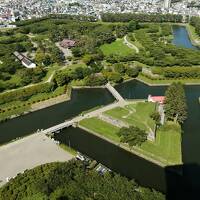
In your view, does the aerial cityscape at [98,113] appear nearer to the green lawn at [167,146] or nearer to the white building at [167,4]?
the green lawn at [167,146]

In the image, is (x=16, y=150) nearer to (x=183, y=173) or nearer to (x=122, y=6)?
(x=183, y=173)

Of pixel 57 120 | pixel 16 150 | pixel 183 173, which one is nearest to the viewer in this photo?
pixel 183 173

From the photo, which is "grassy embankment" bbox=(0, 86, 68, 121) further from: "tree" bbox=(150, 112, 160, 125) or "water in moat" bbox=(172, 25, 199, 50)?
"water in moat" bbox=(172, 25, 199, 50)

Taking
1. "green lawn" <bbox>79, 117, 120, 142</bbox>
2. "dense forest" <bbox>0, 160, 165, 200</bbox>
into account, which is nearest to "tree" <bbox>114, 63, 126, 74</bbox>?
"green lawn" <bbox>79, 117, 120, 142</bbox>

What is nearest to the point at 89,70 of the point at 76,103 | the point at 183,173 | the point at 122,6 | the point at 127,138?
the point at 76,103

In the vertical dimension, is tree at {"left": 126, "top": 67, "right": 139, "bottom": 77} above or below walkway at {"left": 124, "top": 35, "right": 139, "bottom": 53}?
above

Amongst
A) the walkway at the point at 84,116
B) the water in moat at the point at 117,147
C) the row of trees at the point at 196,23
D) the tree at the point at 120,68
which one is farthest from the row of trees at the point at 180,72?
the row of trees at the point at 196,23
